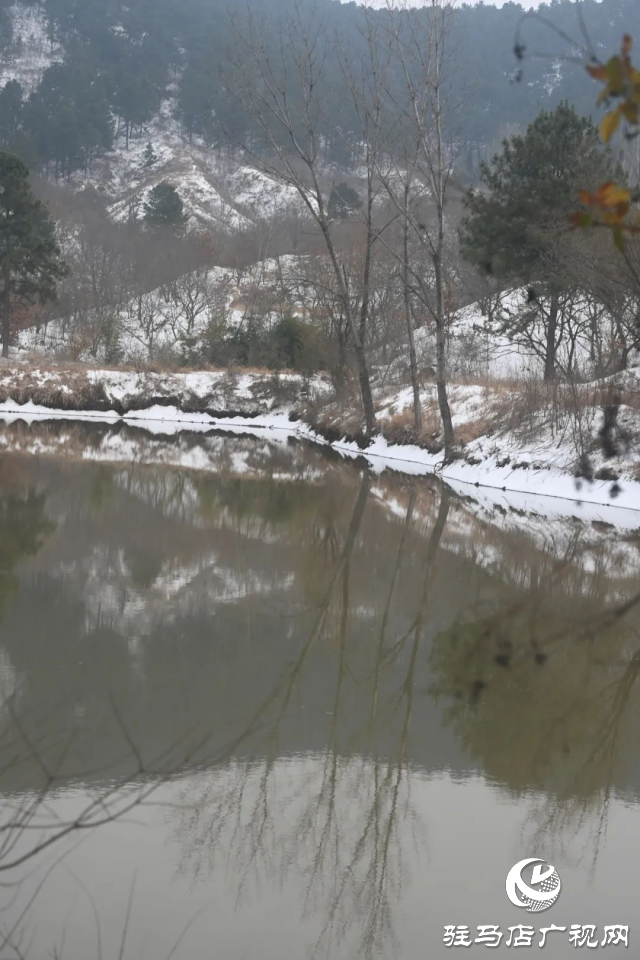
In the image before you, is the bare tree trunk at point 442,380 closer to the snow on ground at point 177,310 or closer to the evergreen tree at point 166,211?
the snow on ground at point 177,310

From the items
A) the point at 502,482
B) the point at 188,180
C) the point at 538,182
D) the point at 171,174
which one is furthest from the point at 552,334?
the point at 171,174

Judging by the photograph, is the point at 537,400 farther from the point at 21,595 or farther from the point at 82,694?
the point at 82,694

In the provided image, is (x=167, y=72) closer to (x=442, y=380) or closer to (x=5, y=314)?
(x=5, y=314)

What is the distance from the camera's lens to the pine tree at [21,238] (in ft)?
150

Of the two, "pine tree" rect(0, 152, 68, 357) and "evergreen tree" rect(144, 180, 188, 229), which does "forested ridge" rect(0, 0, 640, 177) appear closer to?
"evergreen tree" rect(144, 180, 188, 229)

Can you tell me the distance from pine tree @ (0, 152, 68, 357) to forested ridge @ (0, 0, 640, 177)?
165ft

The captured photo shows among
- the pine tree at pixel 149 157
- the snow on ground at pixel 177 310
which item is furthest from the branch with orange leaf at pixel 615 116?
the pine tree at pixel 149 157

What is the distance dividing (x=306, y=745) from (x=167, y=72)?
146 metres

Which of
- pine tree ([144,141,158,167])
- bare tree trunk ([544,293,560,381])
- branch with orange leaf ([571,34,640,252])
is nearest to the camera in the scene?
branch with orange leaf ([571,34,640,252])

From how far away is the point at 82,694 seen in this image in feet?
18.9

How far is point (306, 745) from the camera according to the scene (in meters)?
5.19

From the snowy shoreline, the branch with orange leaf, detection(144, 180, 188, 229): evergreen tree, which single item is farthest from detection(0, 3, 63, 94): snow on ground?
the branch with orange leaf

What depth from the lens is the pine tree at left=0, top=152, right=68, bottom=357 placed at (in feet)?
150

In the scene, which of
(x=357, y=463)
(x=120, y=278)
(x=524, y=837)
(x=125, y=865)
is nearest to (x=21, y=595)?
(x=125, y=865)
